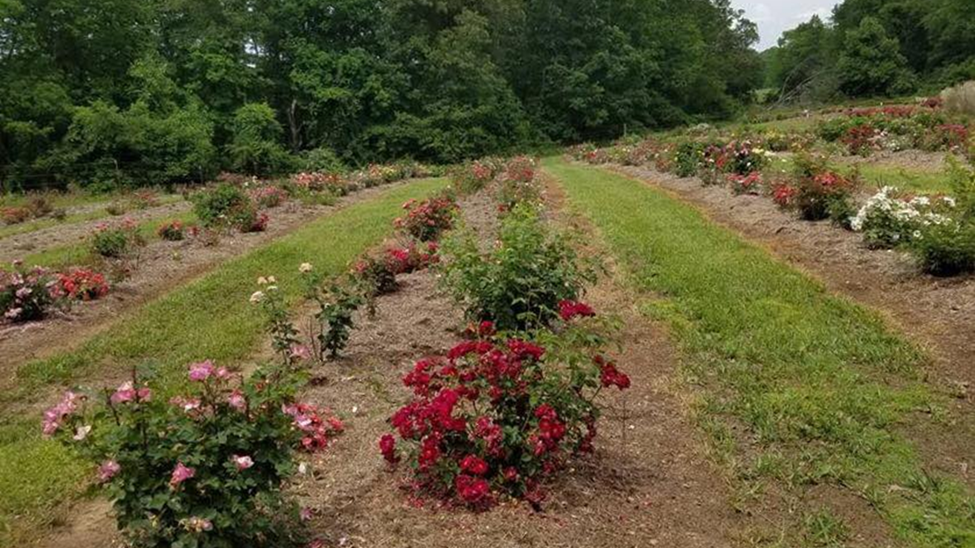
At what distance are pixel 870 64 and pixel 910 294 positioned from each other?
50.2 metres

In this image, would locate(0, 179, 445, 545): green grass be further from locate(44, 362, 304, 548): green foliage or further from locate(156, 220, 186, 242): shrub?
locate(156, 220, 186, 242): shrub

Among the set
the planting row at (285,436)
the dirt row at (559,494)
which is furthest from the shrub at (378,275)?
the planting row at (285,436)

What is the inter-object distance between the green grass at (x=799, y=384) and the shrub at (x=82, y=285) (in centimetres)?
623

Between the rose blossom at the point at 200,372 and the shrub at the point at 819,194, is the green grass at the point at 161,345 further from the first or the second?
the shrub at the point at 819,194

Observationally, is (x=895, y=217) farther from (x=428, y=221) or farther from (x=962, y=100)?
(x=962, y=100)

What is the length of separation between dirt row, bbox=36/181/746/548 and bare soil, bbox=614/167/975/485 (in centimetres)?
142

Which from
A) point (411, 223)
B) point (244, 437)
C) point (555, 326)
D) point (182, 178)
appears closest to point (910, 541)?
point (244, 437)

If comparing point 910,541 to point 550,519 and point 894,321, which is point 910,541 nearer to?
point 550,519

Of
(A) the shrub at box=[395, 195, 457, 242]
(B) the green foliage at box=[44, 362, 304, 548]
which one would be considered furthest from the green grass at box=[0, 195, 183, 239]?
(B) the green foliage at box=[44, 362, 304, 548]

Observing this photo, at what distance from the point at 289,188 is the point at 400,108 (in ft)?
71.6

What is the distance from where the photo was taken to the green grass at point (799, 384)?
12.0 feet

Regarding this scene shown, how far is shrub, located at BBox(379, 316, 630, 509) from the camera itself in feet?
10.9

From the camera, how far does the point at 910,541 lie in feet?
10.7

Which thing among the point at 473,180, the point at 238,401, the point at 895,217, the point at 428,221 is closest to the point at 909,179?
the point at 895,217
